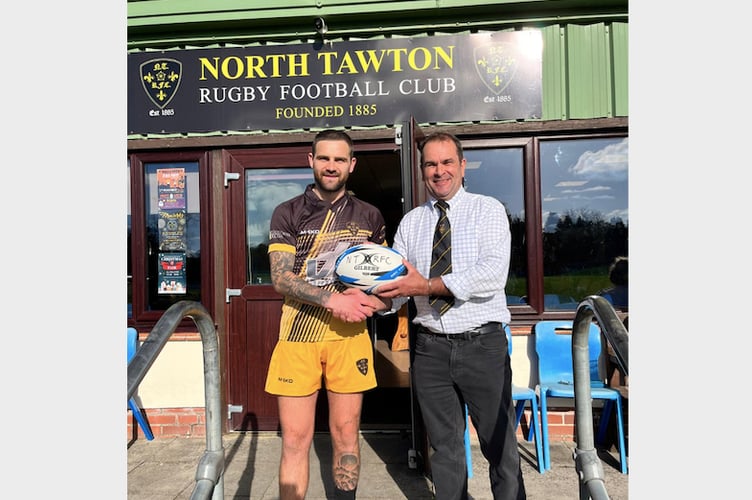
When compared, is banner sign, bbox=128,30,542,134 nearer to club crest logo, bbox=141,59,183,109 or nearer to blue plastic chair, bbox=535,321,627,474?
club crest logo, bbox=141,59,183,109

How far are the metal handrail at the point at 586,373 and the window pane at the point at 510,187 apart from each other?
6.56 ft

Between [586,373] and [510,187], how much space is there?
2277 mm

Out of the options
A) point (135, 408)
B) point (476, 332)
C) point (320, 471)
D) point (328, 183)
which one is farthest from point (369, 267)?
point (135, 408)

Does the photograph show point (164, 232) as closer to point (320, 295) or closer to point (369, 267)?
point (320, 295)

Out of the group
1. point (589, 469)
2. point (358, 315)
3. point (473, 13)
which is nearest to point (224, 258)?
point (358, 315)

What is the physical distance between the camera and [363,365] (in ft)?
8.02

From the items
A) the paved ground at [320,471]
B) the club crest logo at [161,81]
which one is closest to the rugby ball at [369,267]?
the paved ground at [320,471]

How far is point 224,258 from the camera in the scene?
13.9 ft

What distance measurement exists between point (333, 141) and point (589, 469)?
180 cm

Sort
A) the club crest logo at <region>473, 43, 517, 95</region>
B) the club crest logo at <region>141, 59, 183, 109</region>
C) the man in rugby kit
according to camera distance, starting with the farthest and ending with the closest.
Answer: the club crest logo at <region>141, 59, 183, 109</region>
the club crest logo at <region>473, 43, 517, 95</region>
the man in rugby kit

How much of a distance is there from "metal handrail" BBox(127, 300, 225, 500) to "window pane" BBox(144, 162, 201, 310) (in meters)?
2.49

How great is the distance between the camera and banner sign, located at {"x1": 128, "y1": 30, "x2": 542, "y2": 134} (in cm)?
396

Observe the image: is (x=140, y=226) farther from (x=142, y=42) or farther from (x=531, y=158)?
(x=531, y=158)

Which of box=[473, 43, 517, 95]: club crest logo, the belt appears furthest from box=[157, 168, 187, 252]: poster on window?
the belt
